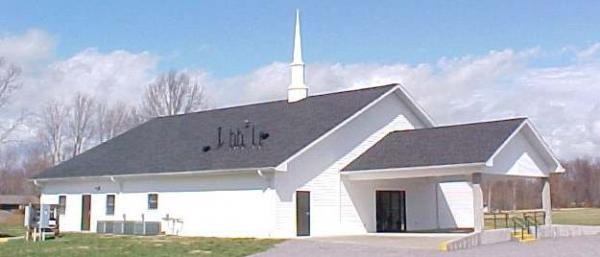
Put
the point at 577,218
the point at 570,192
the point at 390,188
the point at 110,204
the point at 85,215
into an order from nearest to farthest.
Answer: the point at 390,188
the point at 110,204
the point at 85,215
the point at 577,218
the point at 570,192

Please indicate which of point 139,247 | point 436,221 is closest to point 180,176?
point 139,247

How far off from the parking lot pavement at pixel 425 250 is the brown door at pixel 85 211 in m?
12.8

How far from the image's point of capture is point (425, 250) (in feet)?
66.7

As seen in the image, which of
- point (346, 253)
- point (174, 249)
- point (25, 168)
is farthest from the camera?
point (25, 168)

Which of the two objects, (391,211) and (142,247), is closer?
(142,247)

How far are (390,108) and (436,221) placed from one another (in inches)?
205

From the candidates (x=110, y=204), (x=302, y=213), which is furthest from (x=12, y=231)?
(x=302, y=213)

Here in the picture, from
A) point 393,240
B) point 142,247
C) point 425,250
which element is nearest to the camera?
point 425,250

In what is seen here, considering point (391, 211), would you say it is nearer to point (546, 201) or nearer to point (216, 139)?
point (546, 201)

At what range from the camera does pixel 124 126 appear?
63438 mm

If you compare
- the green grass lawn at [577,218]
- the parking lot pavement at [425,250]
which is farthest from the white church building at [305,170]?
the green grass lawn at [577,218]

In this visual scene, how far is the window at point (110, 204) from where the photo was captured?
104ft

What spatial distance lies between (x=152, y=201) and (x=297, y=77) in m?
8.38

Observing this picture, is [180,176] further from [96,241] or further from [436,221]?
[436,221]
